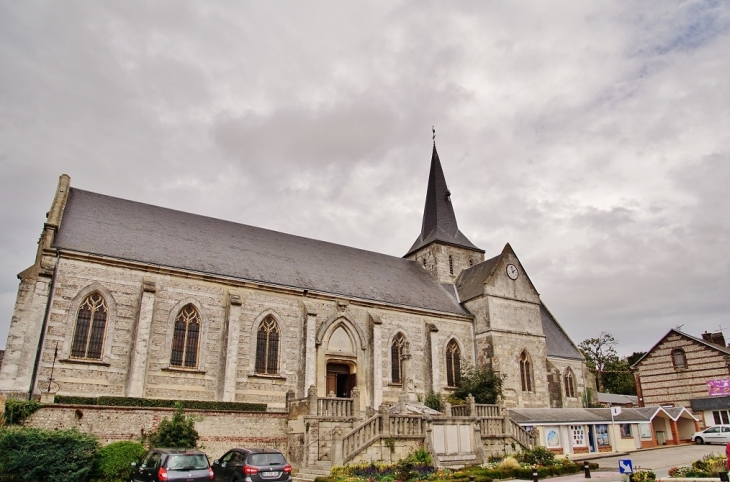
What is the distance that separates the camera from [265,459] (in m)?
15.2

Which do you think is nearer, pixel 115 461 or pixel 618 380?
pixel 115 461

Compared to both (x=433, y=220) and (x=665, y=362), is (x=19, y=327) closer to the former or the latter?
(x=433, y=220)

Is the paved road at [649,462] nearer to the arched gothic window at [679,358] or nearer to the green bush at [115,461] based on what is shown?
the arched gothic window at [679,358]

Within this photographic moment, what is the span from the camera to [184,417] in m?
20.8

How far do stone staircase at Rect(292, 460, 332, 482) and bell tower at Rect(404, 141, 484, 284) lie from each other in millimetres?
20709

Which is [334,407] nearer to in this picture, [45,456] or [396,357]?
[396,357]

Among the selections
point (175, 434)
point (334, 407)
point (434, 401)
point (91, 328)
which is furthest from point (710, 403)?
point (91, 328)

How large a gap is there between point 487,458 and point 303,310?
11728 mm

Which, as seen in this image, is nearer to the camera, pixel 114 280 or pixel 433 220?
pixel 114 280

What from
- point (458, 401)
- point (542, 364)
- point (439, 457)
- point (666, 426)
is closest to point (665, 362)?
point (666, 426)

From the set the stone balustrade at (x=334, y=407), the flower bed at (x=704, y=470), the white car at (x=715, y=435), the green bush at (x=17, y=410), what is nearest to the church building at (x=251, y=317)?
the green bush at (x=17, y=410)

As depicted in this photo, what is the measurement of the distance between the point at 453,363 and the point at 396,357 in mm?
4287

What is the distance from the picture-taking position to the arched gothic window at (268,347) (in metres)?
26.8

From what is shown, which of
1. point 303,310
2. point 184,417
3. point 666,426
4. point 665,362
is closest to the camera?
point 184,417
